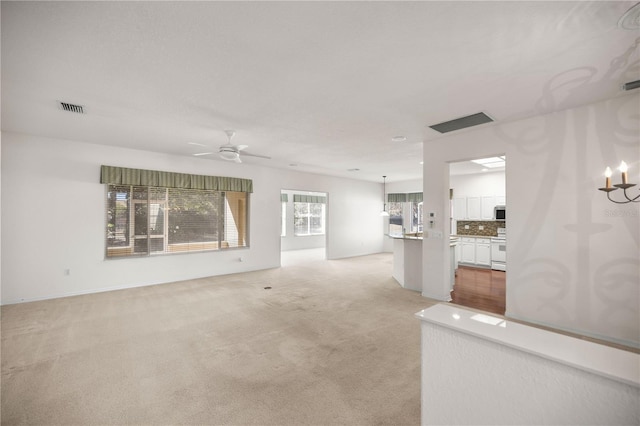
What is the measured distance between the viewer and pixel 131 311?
4.07 metres

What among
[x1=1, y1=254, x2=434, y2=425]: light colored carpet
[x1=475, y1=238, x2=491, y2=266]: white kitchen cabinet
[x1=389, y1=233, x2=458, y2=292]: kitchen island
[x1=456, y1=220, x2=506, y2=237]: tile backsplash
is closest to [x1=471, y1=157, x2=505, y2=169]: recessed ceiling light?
[x1=456, y1=220, x2=506, y2=237]: tile backsplash

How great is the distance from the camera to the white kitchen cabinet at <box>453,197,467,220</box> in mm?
8125

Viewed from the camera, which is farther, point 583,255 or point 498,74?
point 583,255

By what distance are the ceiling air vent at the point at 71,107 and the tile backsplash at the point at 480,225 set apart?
344 inches

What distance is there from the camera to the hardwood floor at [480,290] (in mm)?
4379

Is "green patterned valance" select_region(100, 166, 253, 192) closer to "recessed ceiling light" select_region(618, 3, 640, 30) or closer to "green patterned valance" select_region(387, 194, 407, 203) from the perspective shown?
"green patterned valance" select_region(387, 194, 407, 203)

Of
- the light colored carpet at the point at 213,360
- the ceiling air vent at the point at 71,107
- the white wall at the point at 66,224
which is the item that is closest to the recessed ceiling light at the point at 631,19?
the light colored carpet at the point at 213,360

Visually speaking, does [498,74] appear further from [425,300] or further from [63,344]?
[63,344]

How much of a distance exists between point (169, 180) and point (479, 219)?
785cm

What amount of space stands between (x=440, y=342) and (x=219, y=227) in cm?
605

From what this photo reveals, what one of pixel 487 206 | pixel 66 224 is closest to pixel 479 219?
pixel 487 206

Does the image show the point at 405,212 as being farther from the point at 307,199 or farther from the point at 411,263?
the point at 411,263

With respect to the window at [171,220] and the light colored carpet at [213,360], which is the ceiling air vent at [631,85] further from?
the window at [171,220]

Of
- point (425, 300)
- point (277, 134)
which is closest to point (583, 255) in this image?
point (425, 300)
